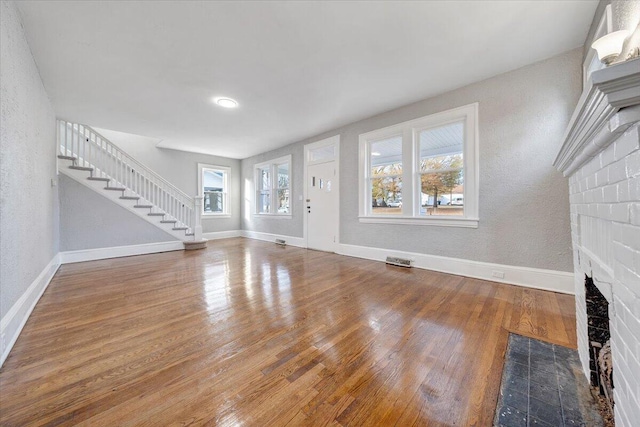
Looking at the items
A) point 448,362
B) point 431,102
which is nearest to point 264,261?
point 448,362

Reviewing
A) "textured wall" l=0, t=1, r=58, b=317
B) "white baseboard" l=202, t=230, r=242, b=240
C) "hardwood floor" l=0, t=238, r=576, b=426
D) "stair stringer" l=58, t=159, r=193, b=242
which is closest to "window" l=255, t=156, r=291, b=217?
"white baseboard" l=202, t=230, r=242, b=240

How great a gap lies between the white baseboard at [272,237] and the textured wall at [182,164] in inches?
23.2

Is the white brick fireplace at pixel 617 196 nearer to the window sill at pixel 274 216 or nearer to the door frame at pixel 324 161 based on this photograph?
the door frame at pixel 324 161

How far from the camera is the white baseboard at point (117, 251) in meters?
3.94

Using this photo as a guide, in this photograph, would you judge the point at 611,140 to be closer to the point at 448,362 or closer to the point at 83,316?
the point at 448,362

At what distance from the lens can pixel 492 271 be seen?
2.78 metres

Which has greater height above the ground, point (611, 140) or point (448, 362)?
point (611, 140)

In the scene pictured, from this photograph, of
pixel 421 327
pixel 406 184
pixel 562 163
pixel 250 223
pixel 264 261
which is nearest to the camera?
pixel 562 163

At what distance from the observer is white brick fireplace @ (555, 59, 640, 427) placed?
57 cm

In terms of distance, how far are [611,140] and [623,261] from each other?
1.25ft

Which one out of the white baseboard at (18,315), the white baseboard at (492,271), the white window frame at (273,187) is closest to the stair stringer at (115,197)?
the white window frame at (273,187)

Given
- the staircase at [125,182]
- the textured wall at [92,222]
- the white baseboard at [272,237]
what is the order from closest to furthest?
the textured wall at [92,222], the staircase at [125,182], the white baseboard at [272,237]

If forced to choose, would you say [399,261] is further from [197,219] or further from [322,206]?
[197,219]

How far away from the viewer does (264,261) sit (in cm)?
394
